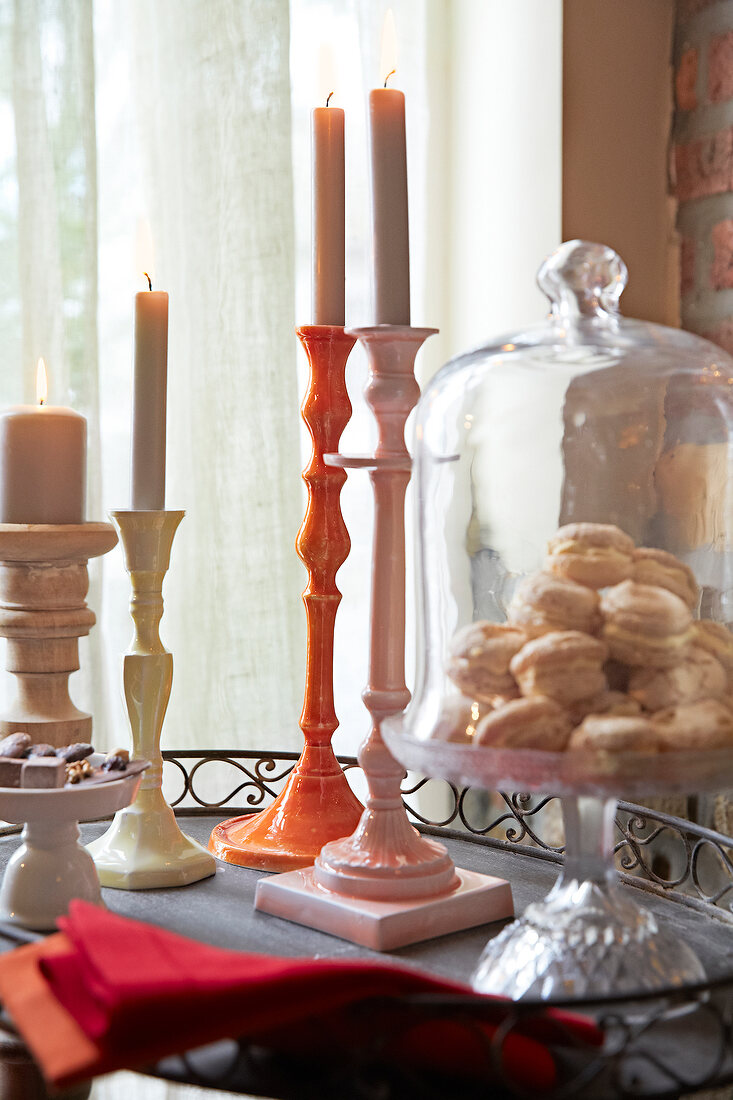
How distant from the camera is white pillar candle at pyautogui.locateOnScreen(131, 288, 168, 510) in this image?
28.0 inches

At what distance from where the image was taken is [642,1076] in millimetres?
444

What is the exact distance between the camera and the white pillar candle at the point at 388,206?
0.63 meters

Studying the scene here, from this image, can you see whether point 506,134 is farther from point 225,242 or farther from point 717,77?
point 225,242

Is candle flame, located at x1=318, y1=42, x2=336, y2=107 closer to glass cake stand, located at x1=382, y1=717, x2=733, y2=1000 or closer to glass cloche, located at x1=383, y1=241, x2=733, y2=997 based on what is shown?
glass cloche, located at x1=383, y1=241, x2=733, y2=997

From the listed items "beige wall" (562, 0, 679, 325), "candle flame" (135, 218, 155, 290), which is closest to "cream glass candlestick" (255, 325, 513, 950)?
"candle flame" (135, 218, 155, 290)

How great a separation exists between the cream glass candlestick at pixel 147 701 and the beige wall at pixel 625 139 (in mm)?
698

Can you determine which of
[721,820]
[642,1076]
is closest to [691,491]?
[642,1076]

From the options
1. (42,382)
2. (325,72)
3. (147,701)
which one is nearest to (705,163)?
(325,72)

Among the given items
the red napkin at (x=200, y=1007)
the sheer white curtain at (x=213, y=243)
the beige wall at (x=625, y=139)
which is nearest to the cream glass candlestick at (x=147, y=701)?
the red napkin at (x=200, y=1007)

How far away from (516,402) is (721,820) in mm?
628

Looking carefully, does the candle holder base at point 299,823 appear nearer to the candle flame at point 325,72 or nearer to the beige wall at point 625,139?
the candle flame at point 325,72

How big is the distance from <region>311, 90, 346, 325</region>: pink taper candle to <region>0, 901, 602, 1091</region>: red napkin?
409mm

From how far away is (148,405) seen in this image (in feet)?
2.35

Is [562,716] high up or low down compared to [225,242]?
down
